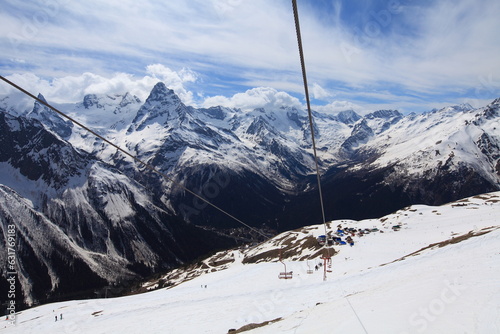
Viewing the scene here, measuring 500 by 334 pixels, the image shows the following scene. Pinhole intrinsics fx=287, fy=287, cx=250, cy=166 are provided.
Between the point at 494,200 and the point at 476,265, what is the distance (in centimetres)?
14426

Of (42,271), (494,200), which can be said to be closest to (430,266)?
(494,200)

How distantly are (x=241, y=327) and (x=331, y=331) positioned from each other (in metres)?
14.1

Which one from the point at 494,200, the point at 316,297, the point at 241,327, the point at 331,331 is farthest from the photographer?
the point at 494,200

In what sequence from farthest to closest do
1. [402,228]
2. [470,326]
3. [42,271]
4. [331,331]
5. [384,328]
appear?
1. [42,271]
2. [402,228]
3. [331,331]
4. [384,328]
5. [470,326]

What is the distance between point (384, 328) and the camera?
16188 millimetres

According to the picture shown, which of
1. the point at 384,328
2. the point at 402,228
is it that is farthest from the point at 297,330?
the point at 402,228

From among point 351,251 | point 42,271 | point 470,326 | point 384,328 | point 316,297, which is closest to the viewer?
point 470,326

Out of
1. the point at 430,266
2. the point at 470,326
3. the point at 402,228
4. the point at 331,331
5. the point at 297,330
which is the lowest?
the point at 402,228

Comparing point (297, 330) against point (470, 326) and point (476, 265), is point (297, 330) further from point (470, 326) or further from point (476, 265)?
point (476, 265)

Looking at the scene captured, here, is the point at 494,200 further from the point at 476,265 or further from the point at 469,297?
the point at 469,297

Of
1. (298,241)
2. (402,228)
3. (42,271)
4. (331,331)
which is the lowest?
(42,271)

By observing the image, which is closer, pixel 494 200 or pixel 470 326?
pixel 470 326

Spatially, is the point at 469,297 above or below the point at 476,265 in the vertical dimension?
above

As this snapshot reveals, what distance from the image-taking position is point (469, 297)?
58.7 feet
